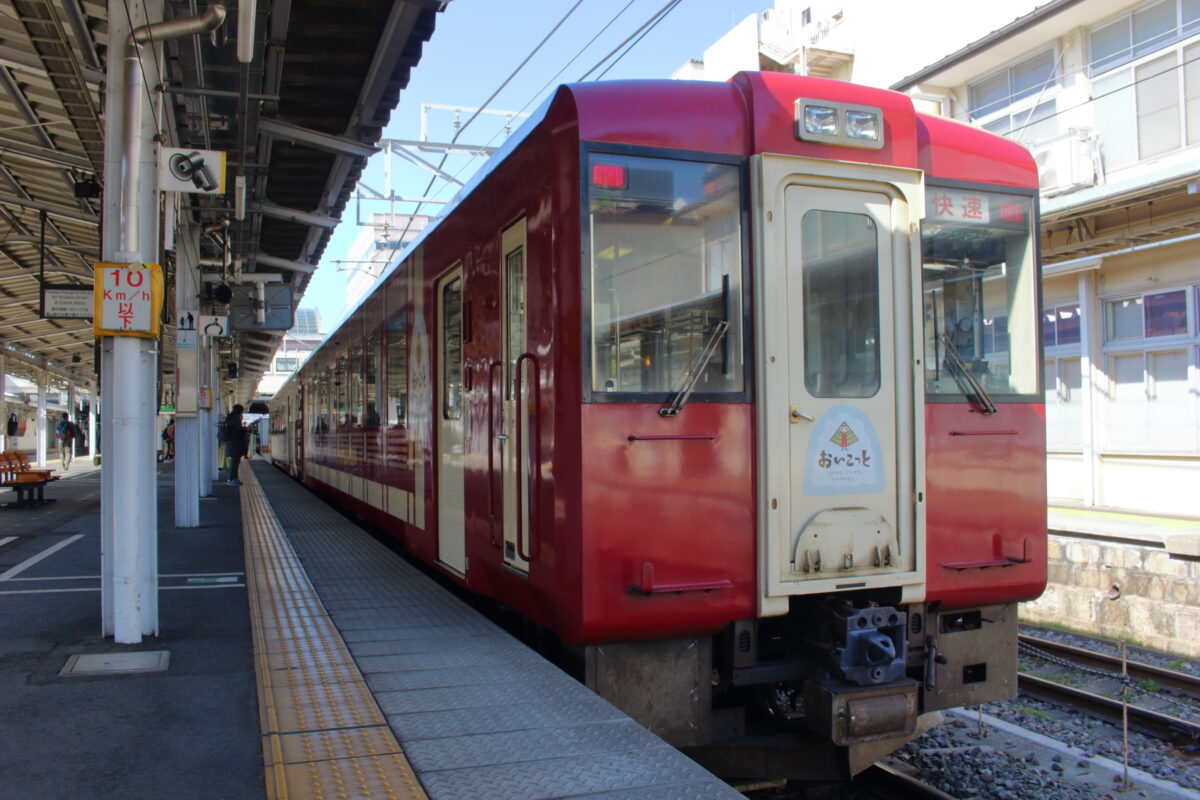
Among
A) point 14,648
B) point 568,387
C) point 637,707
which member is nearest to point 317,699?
point 637,707

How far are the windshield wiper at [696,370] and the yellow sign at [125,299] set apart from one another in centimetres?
329

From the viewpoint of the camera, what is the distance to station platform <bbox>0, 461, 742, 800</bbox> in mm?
3250

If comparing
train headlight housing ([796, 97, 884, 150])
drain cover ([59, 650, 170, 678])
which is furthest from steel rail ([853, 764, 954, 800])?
drain cover ([59, 650, 170, 678])

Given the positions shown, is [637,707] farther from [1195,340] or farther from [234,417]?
[234,417]

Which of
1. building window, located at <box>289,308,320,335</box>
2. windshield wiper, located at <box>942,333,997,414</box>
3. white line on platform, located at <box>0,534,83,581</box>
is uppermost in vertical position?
building window, located at <box>289,308,320,335</box>

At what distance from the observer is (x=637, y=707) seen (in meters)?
4.12

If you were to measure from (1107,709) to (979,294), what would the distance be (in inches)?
155

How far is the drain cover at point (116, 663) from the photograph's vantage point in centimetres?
489

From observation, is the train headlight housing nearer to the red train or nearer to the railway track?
the red train

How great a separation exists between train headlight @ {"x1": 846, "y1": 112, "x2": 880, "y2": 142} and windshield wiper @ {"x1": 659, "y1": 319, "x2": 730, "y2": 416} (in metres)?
1.12

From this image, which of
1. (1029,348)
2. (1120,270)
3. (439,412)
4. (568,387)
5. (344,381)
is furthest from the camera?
(1120,270)

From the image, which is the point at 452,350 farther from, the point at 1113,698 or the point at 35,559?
the point at 1113,698

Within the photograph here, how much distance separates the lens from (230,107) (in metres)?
9.55

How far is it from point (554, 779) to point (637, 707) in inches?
39.4
